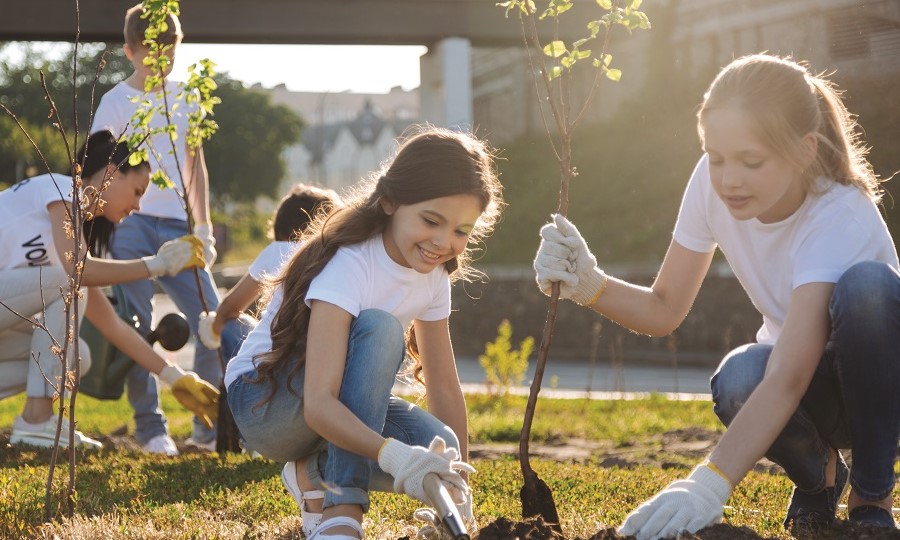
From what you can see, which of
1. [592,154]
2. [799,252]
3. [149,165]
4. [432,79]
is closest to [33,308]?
[149,165]

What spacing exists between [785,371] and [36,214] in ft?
10.5

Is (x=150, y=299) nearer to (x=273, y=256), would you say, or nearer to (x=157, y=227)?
(x=157, y=227)

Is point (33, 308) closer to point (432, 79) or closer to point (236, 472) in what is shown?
point (236, 472)

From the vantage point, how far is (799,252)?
2730mm

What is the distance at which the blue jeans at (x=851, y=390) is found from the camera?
2.60 m

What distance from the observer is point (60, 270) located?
14.8 ft

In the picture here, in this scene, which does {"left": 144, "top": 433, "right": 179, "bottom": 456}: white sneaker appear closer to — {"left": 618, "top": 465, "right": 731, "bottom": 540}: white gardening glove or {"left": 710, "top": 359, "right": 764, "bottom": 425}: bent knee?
{"left": 710, "top": 359, "right": 764, "bottom": 425}: bent knee

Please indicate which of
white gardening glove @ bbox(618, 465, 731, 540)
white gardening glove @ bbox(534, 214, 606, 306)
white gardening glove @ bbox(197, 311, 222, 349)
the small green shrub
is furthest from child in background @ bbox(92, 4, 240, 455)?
the small green shrub

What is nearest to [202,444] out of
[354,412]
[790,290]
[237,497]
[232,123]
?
[237,497]

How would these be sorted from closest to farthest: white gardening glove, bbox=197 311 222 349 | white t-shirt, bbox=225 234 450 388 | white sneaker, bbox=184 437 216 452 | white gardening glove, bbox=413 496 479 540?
white gardening glove, bbox=413 496 479 540
white t-shirt, bbox=225 234 450 388
white gardening glove, bbox=197 311 222 349
white sneaker, bbox=184 437 216 452

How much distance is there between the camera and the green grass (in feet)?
9.18

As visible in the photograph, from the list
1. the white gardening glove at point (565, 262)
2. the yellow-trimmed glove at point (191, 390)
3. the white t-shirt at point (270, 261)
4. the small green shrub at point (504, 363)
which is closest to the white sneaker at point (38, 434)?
the yellow-trimmed glove at point (191, 390)

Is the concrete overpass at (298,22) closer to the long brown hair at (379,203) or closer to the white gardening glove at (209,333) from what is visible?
the white gardening glove at (209,333)

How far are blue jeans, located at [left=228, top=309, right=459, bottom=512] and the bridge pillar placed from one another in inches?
488
